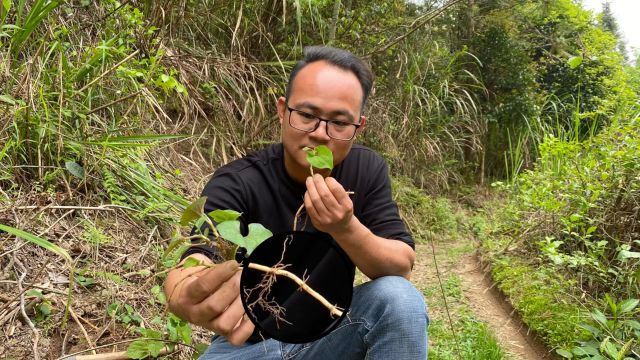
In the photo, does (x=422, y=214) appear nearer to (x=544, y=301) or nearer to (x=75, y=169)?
(x=544, y=301)

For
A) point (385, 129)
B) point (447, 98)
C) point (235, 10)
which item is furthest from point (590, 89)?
point (235, 10)

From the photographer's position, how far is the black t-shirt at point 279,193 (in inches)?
59.0

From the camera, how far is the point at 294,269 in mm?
1169

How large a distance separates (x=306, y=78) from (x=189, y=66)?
7.17 ft

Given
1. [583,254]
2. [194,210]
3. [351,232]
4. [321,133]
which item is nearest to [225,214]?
[194,210]

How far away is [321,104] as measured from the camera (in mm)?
1471

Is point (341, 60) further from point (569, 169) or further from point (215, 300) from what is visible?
point (569, 169)

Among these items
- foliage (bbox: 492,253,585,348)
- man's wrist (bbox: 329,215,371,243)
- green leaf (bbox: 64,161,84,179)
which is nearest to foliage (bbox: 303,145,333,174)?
man's wrist (bbox: 329,215,371,243)

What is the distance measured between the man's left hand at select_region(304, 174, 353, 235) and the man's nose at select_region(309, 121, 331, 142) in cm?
35

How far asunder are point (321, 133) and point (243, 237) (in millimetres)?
537

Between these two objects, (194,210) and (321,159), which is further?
(321,159)

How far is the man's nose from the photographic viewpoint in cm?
145

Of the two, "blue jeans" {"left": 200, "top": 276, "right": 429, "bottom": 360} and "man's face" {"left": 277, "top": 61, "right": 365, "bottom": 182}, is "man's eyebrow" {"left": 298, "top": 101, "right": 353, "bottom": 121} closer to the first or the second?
"man's face" {"left": 277, "top": 61, "right": 365, "bottom": 182}

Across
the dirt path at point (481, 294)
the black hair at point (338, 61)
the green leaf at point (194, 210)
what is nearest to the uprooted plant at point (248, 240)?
the green leaf at point (194, 210)
